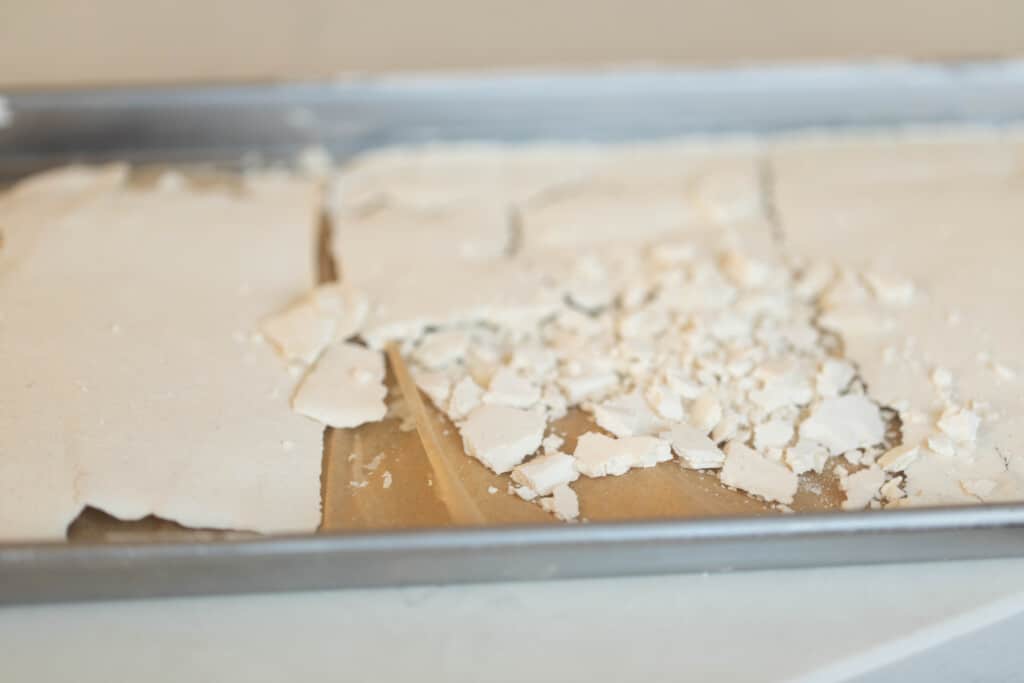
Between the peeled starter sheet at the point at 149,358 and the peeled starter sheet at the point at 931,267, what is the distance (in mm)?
660

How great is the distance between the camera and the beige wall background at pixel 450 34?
1.82m

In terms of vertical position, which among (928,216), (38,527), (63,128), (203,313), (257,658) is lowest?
(257,658)

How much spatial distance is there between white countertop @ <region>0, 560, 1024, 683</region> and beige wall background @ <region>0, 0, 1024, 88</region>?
1.11 metres

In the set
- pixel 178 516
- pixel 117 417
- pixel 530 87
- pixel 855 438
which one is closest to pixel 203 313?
pixel 117 417

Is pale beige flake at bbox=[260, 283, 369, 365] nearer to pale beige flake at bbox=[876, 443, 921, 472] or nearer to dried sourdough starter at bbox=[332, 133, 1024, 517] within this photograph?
dried sourdough starter at bbox=[332, 133, 1024, 517]

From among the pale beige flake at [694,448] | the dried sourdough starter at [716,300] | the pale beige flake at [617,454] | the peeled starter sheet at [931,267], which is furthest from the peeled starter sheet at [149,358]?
the peeled starter sheet at [931,267]

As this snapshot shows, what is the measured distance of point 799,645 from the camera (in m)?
0.92

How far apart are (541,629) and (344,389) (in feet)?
1.23

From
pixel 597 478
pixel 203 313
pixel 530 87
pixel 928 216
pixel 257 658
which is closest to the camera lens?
pixel 257 658

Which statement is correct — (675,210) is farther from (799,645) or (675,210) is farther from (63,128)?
(63,128)

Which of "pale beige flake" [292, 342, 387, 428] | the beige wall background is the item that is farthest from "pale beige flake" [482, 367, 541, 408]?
the beige wall background

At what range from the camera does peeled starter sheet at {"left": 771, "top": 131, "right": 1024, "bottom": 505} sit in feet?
3.58

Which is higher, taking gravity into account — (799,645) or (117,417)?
(117,417)

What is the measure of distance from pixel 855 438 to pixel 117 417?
794 millimetres
